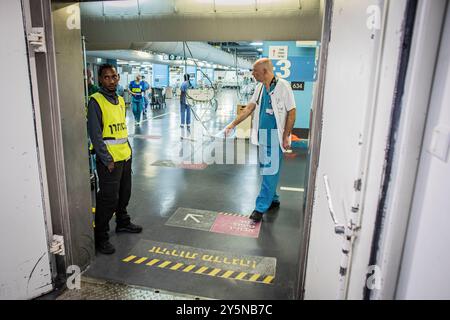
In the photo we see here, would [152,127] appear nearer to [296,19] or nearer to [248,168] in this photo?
[248,168]

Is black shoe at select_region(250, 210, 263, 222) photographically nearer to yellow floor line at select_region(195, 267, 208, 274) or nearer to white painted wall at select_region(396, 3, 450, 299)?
yellow floor line at select_region(195, 267, 208, 274)

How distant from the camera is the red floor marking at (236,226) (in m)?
3.25

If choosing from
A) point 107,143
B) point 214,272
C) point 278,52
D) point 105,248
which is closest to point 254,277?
point 214,272

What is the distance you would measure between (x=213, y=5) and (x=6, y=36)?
3344mm

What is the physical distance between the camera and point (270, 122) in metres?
3.33

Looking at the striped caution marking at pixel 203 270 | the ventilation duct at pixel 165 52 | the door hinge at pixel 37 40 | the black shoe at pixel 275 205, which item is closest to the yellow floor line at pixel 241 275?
the striped caution marking at pixel 203 270

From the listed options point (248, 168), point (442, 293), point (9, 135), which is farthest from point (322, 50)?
point (248, 168)

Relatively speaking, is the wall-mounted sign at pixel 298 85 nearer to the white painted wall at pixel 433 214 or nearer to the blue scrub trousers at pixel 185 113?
the blue scrub trousers at pixel 185 113

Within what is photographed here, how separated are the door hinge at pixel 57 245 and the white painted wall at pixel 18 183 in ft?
0.16

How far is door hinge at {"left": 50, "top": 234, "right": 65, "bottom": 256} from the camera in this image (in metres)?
2.23

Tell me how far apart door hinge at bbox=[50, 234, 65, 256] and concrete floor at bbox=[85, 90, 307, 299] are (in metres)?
0.35

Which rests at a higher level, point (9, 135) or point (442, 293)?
point (9, 135)

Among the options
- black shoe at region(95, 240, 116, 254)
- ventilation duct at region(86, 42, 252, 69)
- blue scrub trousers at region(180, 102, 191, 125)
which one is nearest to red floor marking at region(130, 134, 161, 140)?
blue scrub trousers at region(180, 102, 191, 125)

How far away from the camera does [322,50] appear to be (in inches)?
68.4
